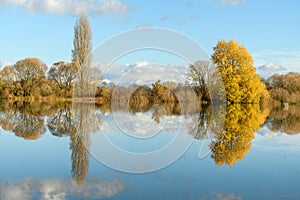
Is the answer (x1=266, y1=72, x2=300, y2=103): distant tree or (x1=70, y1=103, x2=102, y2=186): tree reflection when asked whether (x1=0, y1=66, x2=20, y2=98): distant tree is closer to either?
(x1=70, y1=103, x2=102, y2=186): tree reflection

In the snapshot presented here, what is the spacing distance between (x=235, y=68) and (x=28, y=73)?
29.9m

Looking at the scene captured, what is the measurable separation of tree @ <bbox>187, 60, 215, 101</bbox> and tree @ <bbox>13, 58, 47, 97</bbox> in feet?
98.0

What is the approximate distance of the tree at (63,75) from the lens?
44875 millimetres

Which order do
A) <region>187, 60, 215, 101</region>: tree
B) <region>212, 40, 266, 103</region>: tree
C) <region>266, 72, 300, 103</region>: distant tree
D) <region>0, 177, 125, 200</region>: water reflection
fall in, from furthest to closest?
1. <region>266, 72, 300, 103</region>: distant tree
2. <region>212, 40, 266, 103</region>: tree
3. <region>187, 60, 215, 101</region>: tree
4. <region>0, 177, 125, 200</region>: water reflection

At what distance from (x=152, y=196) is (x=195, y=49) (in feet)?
29.4

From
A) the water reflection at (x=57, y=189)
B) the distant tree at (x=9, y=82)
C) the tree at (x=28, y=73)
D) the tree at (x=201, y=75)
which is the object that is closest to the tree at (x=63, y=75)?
the tree at (x=28, y=73)

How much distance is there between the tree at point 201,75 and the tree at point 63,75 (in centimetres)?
2467

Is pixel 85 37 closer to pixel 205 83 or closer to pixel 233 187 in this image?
pixel 205 83

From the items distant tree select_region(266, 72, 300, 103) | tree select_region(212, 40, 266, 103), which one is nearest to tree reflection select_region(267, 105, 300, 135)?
tree select_region(212, 40, 266, 103)

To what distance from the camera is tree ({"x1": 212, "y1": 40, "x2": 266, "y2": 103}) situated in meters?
31.6

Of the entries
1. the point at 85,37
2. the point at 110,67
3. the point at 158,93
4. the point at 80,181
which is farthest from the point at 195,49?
the point at 85,37

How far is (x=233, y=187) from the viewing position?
19.5 feet

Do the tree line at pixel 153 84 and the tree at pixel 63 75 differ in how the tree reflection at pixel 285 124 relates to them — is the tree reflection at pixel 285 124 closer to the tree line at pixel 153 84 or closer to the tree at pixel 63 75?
the tree line at pixel 153 84

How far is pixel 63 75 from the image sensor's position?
153 feet
